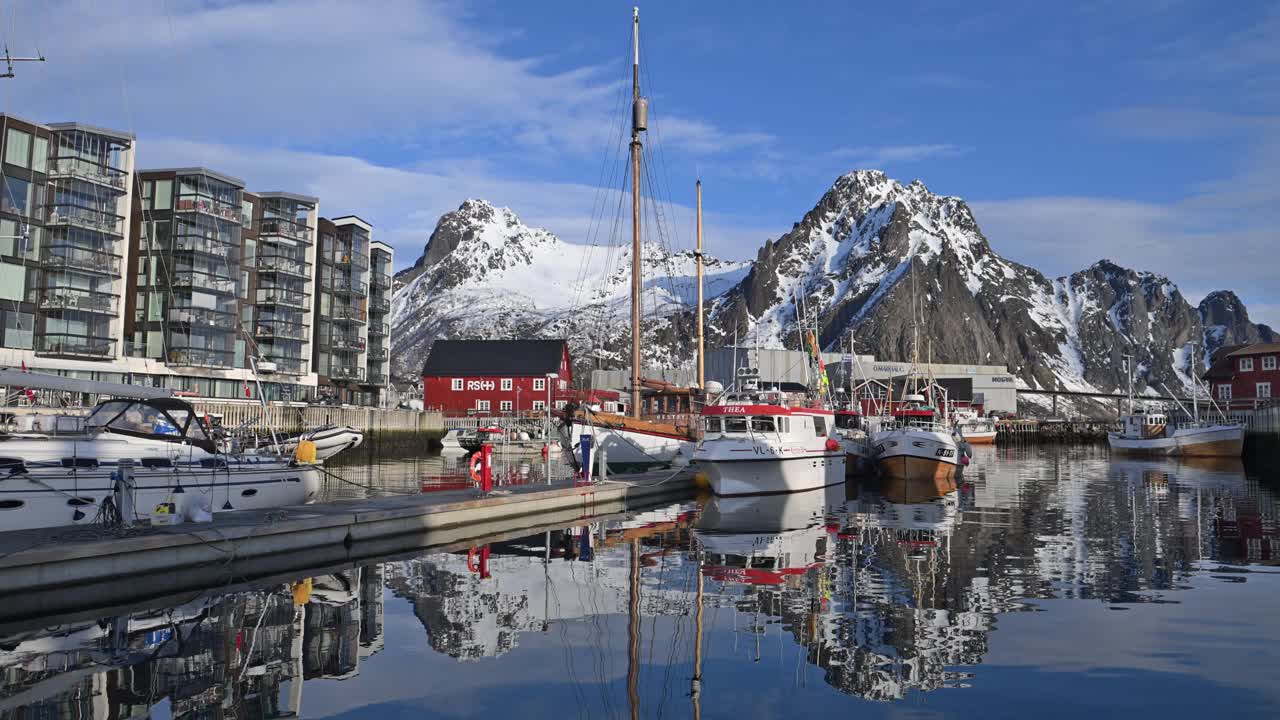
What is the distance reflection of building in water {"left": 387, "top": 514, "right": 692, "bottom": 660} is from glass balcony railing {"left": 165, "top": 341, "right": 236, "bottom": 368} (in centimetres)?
6731

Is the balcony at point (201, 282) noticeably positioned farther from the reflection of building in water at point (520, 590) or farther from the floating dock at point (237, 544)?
the reflection of building in water at point (520, 590)

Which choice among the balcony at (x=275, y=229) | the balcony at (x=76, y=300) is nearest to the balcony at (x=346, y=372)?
the balcony at (x=275, y=229)

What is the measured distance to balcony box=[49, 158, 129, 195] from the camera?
74.9 metres

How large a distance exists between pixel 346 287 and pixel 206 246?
18.9 metres

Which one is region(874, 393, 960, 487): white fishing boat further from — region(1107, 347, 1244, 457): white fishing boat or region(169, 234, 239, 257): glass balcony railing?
region(169, 234, 239, 257): glass balcony railing

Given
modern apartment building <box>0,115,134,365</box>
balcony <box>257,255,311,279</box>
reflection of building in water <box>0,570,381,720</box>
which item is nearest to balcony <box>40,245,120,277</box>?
modern apartment building <box>0,115,134,365</box>

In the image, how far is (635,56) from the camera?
5556 cm

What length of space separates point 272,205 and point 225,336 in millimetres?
15063

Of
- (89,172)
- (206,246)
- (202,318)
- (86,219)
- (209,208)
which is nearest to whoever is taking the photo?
(89,172)

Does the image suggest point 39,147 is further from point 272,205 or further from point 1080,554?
point 1080,554

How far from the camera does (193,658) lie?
1295 cm

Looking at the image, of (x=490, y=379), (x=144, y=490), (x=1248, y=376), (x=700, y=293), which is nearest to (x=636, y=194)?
(x=700, y=293)

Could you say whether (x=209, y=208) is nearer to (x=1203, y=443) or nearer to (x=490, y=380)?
(x=490, y=380)

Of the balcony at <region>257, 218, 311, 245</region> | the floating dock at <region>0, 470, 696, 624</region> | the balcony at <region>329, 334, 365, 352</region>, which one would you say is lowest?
the floating dock at <region>0, 470, 696, 624</region>
